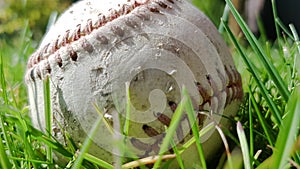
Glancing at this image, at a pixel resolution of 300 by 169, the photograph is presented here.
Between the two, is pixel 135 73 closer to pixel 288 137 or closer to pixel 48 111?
pixel 48 111

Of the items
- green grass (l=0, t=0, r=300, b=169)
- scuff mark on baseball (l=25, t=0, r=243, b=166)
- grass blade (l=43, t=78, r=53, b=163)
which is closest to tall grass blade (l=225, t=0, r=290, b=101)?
green grass (l=0, t=0, r=300, b=169)

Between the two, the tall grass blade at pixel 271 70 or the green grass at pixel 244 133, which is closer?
the green grass at pixel 244 133

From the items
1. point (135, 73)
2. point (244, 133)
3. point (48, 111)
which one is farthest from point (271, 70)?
point (48, 111)

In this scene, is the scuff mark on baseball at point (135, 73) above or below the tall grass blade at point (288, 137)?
above

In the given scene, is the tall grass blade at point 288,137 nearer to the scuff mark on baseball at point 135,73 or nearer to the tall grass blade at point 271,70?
the tall grass blade at point 271,70

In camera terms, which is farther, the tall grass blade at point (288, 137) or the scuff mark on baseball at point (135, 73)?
the scuff mark on baseball at point (135, 73)

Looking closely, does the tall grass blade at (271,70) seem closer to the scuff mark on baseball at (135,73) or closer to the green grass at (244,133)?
the green grass at (244,133)

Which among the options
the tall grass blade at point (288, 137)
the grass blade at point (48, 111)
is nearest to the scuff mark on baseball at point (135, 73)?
the grass blade at point (48, 111)

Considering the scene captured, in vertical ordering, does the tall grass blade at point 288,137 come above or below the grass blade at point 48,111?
below

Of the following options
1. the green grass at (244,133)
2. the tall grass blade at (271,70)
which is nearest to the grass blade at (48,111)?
the green grass at (244,133)
